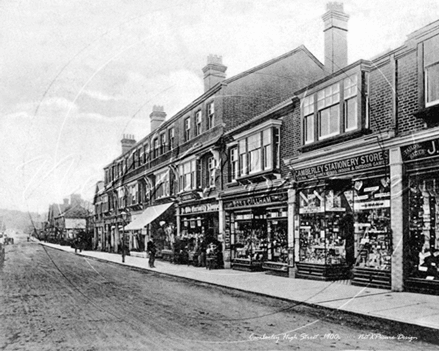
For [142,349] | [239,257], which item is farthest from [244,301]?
[239,257]

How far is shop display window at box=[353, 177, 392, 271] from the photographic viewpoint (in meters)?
8.33

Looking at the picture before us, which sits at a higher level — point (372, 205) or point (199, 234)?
point (372, 205)

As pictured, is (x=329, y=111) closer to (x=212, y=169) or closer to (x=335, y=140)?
(x=335, y=140)

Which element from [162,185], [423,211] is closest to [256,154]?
[423,211]

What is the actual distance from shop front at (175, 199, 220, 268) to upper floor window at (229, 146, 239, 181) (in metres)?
1.71

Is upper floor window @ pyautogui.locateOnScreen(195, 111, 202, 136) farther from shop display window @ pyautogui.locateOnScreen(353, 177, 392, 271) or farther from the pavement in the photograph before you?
shop display window @ pyautogui.locateOnScreen(353, 177, 392, 271)

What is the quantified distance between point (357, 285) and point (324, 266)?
10.7ft

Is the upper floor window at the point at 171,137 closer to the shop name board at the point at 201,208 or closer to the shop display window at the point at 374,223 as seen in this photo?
the shop name board at the point at 201,208

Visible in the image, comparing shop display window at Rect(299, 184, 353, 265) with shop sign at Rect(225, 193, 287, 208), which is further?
shop sign at Rect(225, 193, 287, 208)

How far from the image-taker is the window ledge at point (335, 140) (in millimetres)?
8633

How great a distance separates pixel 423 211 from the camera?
15.7 feet

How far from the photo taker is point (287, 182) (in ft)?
40.6

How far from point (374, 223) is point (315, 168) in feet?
8.91

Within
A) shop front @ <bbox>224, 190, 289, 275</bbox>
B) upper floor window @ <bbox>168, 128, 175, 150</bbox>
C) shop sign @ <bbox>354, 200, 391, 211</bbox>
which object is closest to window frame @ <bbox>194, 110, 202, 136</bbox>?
upper floor window @ <bbox>168, 128, 175, 150</bbox>
